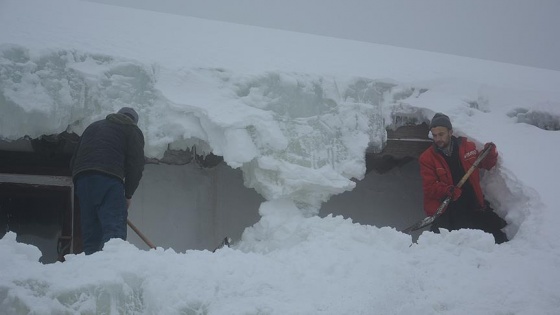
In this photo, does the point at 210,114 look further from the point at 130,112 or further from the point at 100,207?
the point at 100,207

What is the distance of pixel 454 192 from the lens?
402 centimetres

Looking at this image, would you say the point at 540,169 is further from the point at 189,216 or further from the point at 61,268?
the point at 61,268

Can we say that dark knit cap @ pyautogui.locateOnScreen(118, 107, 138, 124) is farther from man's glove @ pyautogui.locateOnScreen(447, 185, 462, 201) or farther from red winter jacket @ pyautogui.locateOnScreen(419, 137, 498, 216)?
man's glove @ pyautogui.locateOnScreen(447, 185, 462, 201)

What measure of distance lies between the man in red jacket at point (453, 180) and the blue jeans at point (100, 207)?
2.17m

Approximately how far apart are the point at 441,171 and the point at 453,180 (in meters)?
0.21

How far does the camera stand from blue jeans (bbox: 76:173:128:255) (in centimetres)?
324

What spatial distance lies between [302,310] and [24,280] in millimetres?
1163

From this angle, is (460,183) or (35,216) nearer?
(460,183)

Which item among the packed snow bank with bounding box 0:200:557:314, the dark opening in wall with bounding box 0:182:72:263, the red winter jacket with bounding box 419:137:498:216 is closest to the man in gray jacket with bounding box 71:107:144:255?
the packed snow bank with bounding box 0:200:557:314

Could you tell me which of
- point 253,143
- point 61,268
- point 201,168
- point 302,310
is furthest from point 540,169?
point 61,268

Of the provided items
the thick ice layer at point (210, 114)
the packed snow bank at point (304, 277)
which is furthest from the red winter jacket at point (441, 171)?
the packed snow bank at point (304, 277)

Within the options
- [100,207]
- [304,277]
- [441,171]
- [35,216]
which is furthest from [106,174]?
[441,171]

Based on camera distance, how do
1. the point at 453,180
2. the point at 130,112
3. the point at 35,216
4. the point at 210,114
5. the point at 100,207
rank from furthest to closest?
1. the point at 35,216
2. the point at 453,180
3. the point at 210,114
4. the point at 130,112
5. the point at 100,207

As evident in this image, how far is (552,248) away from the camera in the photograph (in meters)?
3.29
